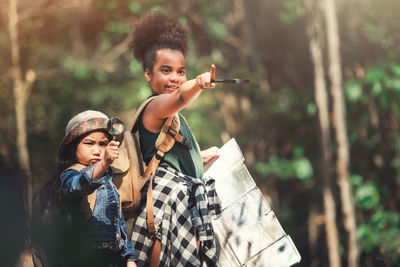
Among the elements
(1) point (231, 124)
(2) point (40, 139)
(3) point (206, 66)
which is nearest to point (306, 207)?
(1) point (231, 124)

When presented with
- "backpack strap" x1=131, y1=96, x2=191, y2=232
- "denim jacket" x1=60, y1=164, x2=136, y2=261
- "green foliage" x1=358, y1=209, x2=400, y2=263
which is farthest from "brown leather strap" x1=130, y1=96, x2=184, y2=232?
"green foliage" x1=358, y1=209, x2=400, y2=263

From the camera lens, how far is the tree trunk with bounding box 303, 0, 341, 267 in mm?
5637

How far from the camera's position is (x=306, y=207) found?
27.3ft

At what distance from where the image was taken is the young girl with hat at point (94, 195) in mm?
2359

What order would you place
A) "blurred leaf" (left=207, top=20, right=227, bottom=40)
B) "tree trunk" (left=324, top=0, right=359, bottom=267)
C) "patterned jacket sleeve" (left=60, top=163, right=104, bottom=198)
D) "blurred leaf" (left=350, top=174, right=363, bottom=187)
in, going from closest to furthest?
"patterned jacket sleeve" (left=60, top=163, right=104, bottom=198) → "tree trunk" (left=324, top=0, right=359, bottom=267) → "blurred leaf" (left=350, top=174, right=363, bottom=187) → "blurred leaf" (left=207, top=20, right=227, bottom=40)

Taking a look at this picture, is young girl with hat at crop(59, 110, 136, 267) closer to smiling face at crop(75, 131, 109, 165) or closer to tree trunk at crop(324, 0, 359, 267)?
smiling face at crop(75, 131, 109, 165)

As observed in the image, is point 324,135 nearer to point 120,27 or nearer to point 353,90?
point 353,90

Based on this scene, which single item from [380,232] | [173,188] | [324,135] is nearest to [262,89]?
[324,135]

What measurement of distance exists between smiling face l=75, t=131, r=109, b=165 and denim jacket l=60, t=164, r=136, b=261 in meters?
0.10

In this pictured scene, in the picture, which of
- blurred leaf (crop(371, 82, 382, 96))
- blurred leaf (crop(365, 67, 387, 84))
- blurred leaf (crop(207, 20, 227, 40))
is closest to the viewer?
blurred leaf (crop(365, 67, 387, 84))

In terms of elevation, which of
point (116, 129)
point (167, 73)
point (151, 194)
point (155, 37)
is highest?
point (155, 37)

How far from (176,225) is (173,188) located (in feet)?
0.63

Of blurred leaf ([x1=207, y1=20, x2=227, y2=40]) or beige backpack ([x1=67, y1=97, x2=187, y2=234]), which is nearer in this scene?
beige backpack ([x1=67, y1=97, x2=187, y2=234])

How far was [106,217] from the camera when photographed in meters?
2.42
